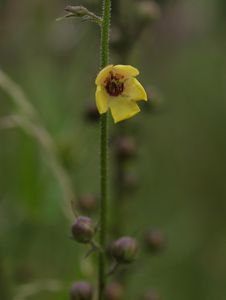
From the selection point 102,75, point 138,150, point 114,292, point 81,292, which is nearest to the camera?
point 102,75

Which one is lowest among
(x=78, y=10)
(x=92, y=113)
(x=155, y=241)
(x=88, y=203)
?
(x=155, y=241)

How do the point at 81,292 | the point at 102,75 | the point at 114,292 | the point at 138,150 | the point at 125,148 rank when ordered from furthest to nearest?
1. the point at 138,150
2. the point at 125,148
3. the point at 114,292
4. the point at 81,292
5. the point at 102,75

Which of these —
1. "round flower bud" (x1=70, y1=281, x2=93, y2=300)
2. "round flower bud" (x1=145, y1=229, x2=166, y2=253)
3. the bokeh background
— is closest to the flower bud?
"round flower bud" (x1=70, y1=281, x2=93, y2=300)

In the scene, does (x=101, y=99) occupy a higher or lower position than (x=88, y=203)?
higher

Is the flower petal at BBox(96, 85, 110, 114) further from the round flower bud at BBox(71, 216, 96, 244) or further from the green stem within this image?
the round flower bud at BBox(71, 216, 96, 244)

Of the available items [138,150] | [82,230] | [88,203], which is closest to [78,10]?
[82,230]

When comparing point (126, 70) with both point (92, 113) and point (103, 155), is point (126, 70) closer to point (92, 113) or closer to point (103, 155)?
point (103, 155)

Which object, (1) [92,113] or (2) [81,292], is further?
(1) [92,113]
